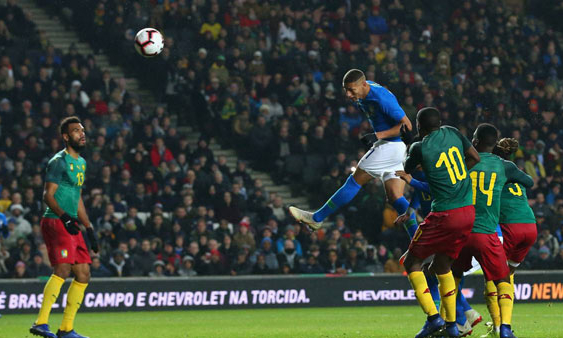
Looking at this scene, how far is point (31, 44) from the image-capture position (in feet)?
67.4

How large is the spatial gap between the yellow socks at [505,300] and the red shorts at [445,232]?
0.56m

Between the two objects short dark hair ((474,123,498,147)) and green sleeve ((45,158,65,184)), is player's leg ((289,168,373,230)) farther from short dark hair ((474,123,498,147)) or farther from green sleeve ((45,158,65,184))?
green sleeve ((45,158,65,184))

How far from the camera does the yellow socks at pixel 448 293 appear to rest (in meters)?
9.17

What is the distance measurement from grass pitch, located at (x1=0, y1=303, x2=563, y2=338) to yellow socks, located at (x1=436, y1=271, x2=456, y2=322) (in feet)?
3.88

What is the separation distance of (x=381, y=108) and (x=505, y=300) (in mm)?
2374

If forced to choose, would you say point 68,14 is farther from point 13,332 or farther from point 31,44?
point 13,332

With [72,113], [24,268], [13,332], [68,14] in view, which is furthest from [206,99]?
[13,332]

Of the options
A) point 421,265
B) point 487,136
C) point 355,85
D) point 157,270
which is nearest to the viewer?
point 421,265

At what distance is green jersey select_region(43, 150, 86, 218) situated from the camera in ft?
33.0

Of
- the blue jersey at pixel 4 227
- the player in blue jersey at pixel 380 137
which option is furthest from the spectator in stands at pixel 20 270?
the player in blue jersey at pixel 380 137

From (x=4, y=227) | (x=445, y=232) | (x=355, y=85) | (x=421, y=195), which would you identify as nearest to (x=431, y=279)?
(x=421, y=195)

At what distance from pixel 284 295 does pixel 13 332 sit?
5463 millimetres

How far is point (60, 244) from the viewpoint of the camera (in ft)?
32.9

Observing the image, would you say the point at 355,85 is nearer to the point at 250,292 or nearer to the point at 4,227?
the point at 250,292
